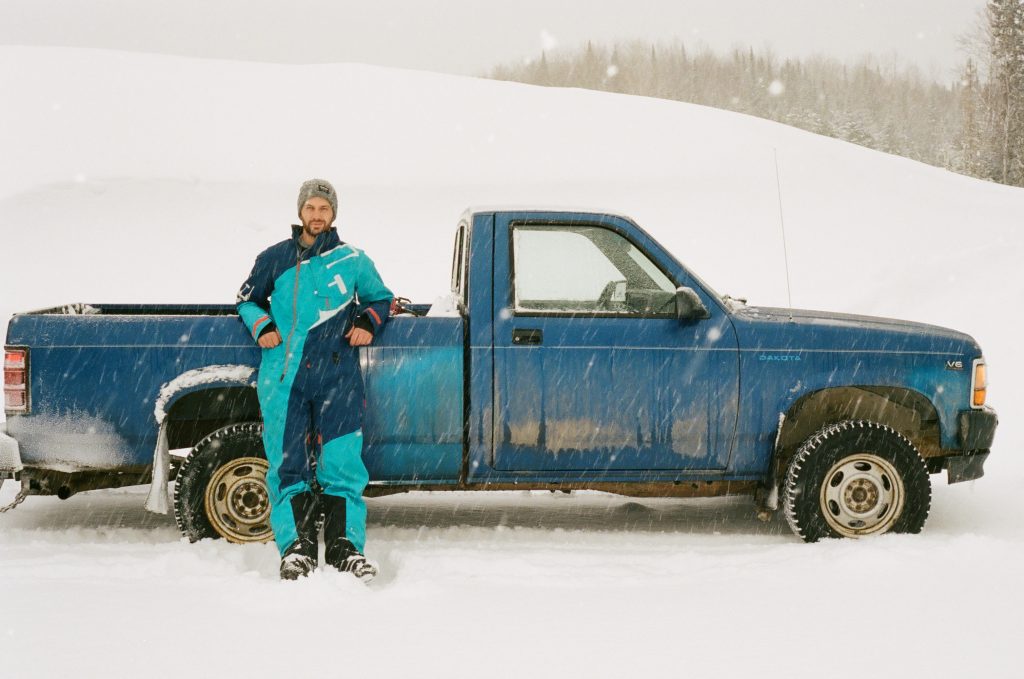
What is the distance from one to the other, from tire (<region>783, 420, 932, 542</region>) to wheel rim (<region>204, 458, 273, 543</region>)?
110 inches

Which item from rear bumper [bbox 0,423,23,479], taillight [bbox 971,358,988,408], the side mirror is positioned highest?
the side mirror

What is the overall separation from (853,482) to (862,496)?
94 mm

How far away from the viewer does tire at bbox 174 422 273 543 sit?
4.95 meters

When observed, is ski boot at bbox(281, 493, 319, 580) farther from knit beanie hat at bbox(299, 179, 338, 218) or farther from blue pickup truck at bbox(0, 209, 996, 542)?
knit beanie hat at bbox(299, 179, 338, 218)

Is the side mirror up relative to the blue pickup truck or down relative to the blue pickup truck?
up

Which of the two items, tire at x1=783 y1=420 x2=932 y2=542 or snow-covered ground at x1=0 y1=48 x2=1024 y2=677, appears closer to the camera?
snow-covered ground at x1=0 y1=48 x2=1024 y2=677

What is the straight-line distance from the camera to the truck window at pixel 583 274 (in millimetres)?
5180

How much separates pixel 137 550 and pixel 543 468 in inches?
85.8

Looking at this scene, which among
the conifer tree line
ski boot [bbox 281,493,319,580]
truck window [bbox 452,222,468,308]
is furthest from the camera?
the conifer tree line

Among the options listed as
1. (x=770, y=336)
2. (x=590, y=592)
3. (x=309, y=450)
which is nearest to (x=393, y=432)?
(x=309, y=450)

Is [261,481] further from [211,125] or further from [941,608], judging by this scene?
[211,125]

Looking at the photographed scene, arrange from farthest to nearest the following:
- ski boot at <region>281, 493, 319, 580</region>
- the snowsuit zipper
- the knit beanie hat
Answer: the knit beanie hat, the snowsuit zipper, ski boot at <region>281, 493, 319, 580</region>

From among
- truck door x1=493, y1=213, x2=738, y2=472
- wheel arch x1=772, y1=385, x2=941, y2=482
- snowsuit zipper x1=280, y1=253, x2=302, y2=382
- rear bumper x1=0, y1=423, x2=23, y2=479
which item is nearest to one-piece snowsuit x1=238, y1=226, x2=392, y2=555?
snowsuit zipper x1=280, y1=253, x2=302, y2=382

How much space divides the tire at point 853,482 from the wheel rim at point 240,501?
280 cm
